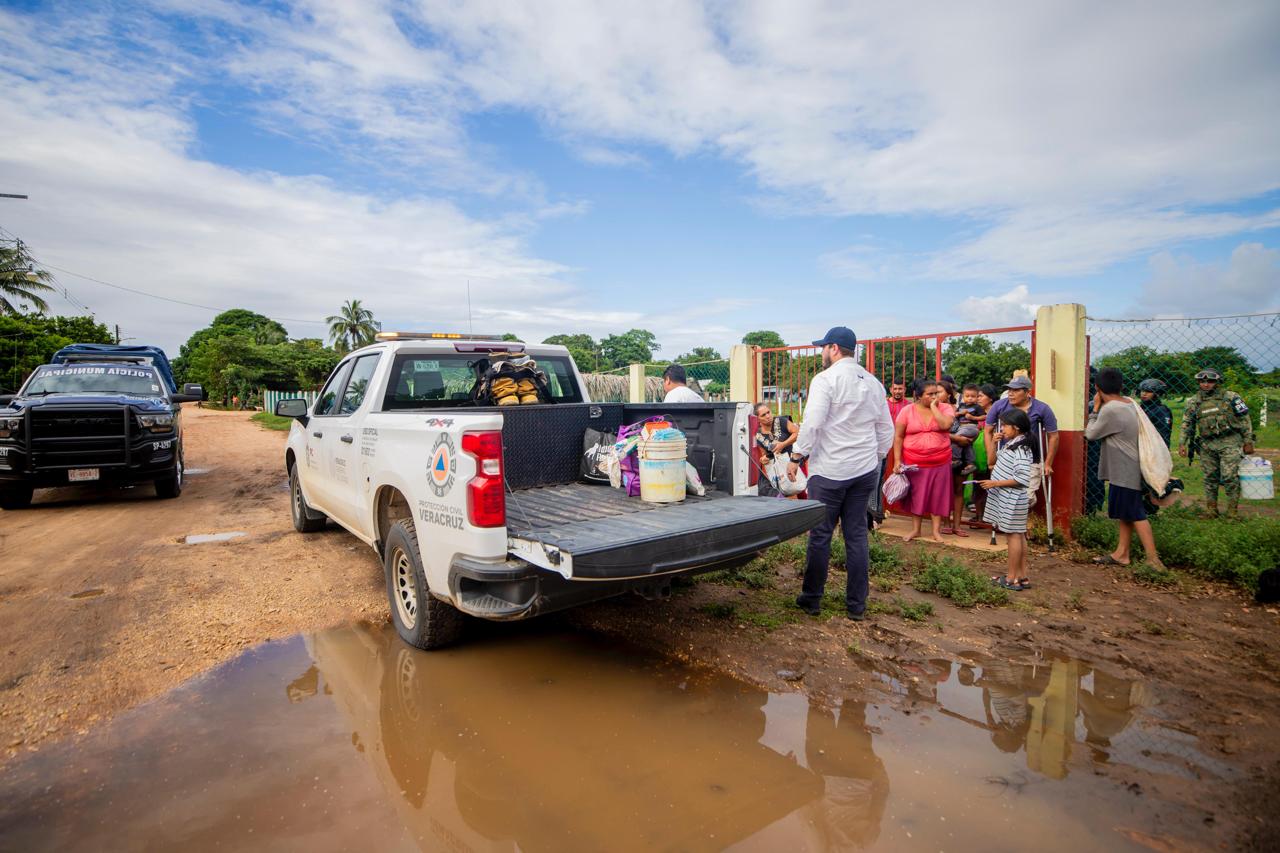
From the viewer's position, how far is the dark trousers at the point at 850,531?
445 cm

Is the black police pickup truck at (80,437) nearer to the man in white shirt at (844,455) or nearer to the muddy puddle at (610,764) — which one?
the muddy puddle at (610,764)

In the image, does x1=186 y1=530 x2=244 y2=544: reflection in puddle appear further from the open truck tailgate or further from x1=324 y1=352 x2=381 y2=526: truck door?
the open truck tailgate

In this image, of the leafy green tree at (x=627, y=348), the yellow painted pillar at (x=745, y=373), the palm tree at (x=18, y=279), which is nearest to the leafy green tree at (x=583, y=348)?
the leafy green tree at (x=627, y=348)

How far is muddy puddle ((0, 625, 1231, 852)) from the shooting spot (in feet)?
7.89

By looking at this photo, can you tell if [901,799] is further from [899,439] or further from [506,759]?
[899,439]

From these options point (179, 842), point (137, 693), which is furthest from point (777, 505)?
point (137, 693)

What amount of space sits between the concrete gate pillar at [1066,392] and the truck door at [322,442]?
6.53 metres

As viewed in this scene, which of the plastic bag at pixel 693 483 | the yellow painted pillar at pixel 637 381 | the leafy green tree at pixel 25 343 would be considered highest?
the leafy green tree at pixel 25 343

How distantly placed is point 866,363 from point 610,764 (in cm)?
614

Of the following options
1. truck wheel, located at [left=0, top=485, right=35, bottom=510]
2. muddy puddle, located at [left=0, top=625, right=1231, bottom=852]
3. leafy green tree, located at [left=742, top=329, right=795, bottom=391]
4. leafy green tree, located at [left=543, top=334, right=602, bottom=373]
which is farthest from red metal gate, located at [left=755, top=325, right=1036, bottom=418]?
leafy green tree, located at [left=543, top=334, right=602, bottom=373]

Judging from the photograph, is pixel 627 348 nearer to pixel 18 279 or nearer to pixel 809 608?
pixel 18 279

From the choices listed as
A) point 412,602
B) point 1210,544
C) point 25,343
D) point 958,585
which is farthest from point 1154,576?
point 25,343

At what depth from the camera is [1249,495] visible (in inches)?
259

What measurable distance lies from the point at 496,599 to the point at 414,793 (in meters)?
0.89
